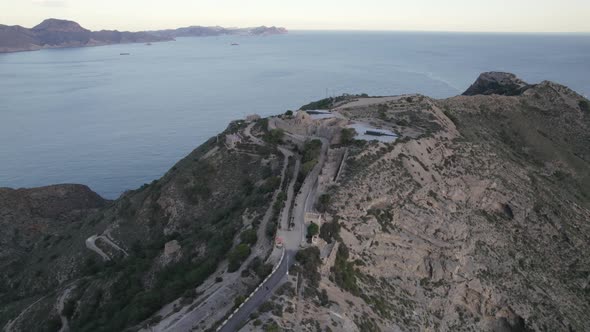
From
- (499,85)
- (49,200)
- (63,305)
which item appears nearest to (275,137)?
(63,305)

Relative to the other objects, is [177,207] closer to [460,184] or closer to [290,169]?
[290,169]

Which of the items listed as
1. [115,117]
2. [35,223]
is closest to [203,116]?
[115,117]

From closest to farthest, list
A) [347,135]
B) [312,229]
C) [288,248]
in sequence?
[288,248]
[312,229]
[347,135]

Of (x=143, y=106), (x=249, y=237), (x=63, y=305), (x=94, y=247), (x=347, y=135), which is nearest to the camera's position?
(x=249, y=237)

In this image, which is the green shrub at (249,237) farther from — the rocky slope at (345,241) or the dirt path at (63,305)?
the dirt path at (63,305)

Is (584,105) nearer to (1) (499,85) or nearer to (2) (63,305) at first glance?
(1) (499,85)

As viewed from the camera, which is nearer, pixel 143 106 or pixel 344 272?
pixel 344 272

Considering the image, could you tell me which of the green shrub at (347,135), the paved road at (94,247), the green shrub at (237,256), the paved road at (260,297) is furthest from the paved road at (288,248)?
the paved road at (94,247)

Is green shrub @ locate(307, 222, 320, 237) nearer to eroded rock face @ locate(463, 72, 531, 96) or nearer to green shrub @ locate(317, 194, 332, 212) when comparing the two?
green shrub @ locate(317, 194, 332, 212)
